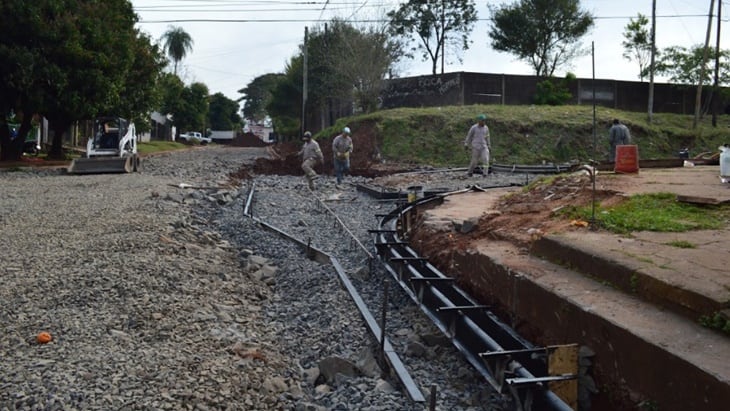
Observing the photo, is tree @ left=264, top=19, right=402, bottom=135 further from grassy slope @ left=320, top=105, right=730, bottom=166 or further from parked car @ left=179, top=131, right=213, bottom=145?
parked car @ left=179, top=131, right=213, bottom=145

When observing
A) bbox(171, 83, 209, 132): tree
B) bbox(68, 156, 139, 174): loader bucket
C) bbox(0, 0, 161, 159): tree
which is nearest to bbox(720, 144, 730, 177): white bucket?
bbox(68, 156, 139, 174): loader bucket

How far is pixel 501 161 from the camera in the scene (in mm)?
26516

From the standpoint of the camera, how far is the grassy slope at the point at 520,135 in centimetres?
2752

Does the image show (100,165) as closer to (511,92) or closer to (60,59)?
(60,59)

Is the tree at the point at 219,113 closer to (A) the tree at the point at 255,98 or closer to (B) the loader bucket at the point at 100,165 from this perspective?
(A) the tree at the point at 255,98

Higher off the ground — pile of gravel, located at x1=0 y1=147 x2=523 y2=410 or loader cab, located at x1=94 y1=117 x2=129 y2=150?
loader cab, located at x1=94 y1=117 x2=129 y2=150

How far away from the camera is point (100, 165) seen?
23.3 meters

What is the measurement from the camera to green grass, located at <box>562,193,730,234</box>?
6.39m

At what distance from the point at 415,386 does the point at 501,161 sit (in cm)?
2278

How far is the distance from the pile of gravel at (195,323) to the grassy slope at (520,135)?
1623 centimetres

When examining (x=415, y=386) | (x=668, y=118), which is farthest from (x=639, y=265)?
(x=668, y=118)

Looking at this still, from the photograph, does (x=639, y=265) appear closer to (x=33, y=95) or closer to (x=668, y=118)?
(x=33, y=95)

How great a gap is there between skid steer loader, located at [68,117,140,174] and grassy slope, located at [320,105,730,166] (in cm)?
988

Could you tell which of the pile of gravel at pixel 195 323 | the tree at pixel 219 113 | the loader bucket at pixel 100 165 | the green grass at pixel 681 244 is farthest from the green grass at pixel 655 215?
the tree at pixel 219 113
